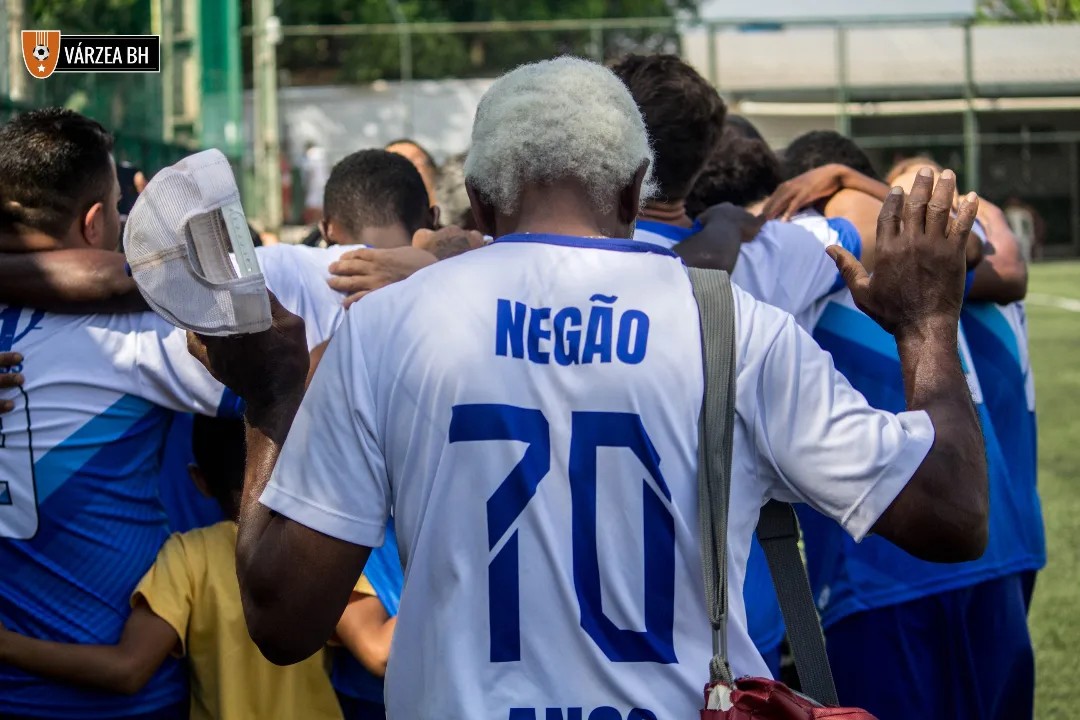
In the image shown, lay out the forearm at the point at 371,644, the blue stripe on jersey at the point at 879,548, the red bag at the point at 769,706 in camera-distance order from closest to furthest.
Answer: the red bag at the point at 769,706, the forearm at the point at 371,644, the blue stripe on jersey at the point at 879,548

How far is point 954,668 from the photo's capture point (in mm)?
3816

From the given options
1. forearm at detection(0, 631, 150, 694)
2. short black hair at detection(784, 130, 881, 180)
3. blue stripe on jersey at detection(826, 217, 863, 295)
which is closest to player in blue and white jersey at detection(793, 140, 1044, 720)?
blue stripe on jersey at detection(826, 217, 863, 295)

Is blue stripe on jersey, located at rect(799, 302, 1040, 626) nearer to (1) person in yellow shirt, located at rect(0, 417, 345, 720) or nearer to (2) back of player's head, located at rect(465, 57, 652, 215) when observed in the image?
(1) person in yellow shirt, located at rect(0, 417, 345, 720)

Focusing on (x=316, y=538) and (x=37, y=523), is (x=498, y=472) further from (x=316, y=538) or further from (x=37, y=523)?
(x=37, y=523)

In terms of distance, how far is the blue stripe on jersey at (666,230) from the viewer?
132 inches

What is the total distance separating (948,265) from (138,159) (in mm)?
12616

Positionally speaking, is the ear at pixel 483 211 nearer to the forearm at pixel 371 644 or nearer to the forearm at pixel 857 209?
the forearm at pixel 371 644

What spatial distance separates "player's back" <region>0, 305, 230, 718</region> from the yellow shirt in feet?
0.48

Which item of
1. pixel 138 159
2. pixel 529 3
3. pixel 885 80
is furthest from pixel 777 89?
pixel 138 159

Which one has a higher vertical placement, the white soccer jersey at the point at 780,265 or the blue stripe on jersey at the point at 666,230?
the blue stripe on jersey at the point at 666,230

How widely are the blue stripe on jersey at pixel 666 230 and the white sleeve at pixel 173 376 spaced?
41.6 inches

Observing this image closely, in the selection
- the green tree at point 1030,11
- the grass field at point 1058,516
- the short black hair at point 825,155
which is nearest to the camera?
the short black hair at point 825,155

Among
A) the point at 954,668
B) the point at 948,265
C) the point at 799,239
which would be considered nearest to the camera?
the point at 948,265

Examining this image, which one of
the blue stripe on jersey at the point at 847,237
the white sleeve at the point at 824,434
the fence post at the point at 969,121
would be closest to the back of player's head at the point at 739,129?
the blue stripe on jersey at the point at 847,237
